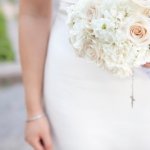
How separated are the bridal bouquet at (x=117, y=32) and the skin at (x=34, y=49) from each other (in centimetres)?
42

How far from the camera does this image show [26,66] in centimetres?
211

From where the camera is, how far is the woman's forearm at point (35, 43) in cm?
209

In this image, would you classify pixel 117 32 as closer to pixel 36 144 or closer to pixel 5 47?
pixel 36 144

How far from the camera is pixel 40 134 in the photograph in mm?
2066

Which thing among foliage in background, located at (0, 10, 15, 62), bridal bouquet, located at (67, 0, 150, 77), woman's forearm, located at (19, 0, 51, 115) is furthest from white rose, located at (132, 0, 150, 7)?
foliage in background, located at (0, 10, 15, 62)

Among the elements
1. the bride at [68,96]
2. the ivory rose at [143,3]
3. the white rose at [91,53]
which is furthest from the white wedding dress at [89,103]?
the ivory rose at [143,3]

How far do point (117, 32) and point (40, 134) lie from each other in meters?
0.60

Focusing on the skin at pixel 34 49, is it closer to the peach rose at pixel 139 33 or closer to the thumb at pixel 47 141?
the thumb at pixel 47 141

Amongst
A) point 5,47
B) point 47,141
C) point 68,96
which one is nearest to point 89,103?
point 68,96

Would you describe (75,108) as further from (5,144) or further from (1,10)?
(1,10)

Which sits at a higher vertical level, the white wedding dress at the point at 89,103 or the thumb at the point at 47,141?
the white wedding dress at the point at 89,103

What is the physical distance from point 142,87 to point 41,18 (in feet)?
1.61

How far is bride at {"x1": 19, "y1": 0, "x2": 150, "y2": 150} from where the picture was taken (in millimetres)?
1858

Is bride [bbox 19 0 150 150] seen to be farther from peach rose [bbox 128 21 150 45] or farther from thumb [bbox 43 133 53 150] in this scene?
peach rose [bbox 128 21 150 45]
